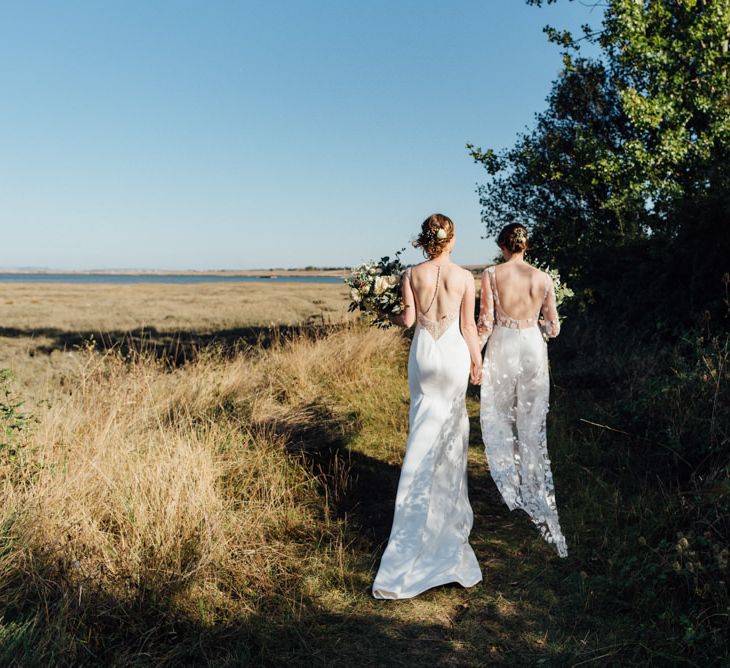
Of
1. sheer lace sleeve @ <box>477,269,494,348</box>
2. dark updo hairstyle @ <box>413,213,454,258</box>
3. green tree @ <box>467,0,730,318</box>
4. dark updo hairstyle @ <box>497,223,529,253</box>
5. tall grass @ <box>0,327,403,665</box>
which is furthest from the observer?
green tree @ <box>467,0,730,318</box>

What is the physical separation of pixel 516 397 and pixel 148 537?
12.9 ft

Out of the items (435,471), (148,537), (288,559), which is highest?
(435,471)

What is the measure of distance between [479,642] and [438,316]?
255cm

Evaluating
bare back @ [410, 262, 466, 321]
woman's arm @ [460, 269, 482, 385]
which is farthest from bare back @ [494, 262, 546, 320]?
bare back @ [410, 262, 466, 321]

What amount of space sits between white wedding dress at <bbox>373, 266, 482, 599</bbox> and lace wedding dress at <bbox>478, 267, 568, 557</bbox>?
102cm

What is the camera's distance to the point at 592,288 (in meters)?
13.4

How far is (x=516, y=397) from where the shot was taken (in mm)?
6305

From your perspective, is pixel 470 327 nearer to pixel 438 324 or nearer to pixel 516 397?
pixel 438 324

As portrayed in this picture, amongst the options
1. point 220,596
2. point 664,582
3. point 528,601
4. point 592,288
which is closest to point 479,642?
point 528,601

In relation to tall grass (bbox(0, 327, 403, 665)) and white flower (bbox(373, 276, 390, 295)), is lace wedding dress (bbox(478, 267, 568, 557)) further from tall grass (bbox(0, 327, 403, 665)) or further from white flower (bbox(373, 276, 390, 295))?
tall grass (bbox(0, 327, 403, 665))

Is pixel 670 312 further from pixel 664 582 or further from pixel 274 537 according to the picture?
pixel 274 537

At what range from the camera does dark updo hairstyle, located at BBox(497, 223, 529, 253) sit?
5.79m

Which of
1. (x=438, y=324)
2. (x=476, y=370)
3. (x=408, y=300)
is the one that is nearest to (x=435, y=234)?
(x=408, y=300)

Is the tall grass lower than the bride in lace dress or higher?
lower
